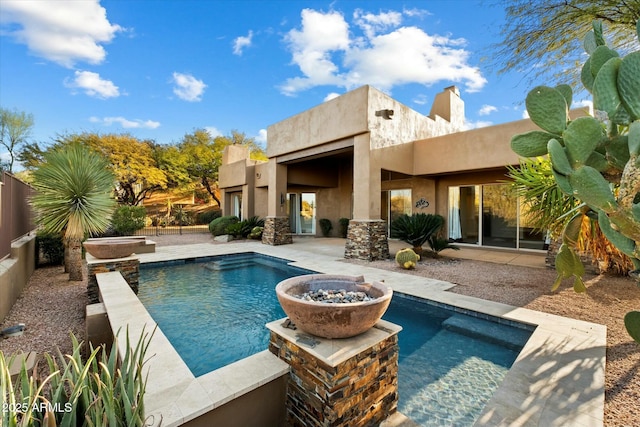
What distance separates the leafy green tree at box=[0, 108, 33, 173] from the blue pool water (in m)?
24.6

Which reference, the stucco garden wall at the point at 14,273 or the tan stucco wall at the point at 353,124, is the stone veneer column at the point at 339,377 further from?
the tan stucco wall at the point at 353,124

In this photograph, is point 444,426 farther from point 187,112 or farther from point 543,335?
point 187,112

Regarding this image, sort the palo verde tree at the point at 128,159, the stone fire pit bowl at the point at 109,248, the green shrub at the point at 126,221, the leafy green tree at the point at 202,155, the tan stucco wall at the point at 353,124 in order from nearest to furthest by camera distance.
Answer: the stone fire pit bowl at the point at 109,248 → the tan stucco wall at the point at 353,124 → the green shrub at the point at 126,221 → the palo verde tree at the point at 128,159 → the leafy green tree at the point at 202,155

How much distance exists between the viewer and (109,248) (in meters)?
5.53

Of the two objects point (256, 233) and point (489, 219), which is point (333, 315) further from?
point (256, 233)

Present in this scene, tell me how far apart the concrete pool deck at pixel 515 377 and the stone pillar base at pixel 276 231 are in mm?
8358

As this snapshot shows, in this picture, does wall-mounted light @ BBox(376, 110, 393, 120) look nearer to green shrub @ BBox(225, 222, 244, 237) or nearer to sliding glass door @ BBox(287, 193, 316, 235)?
sliding glass door @ BBox(287, 193, 316, 235)

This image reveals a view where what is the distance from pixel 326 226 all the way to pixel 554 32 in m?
11.9

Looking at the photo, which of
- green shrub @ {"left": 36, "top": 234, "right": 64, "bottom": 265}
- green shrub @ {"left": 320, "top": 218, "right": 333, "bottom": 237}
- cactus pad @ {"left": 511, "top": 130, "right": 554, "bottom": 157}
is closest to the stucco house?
green shrub @ {"left": 320, "top": 218, "right": 333, "bottom": 237}

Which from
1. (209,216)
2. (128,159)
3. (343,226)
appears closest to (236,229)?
(343,226)

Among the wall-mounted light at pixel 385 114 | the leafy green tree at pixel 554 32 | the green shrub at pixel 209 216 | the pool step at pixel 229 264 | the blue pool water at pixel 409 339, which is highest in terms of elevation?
the leafy green tree at pixel 554 32

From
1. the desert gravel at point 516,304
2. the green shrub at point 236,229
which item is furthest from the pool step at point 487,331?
the green shrub at point 236,229

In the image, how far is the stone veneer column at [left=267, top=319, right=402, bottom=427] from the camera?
197 centimetres

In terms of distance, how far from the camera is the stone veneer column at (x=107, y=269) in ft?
17.6
